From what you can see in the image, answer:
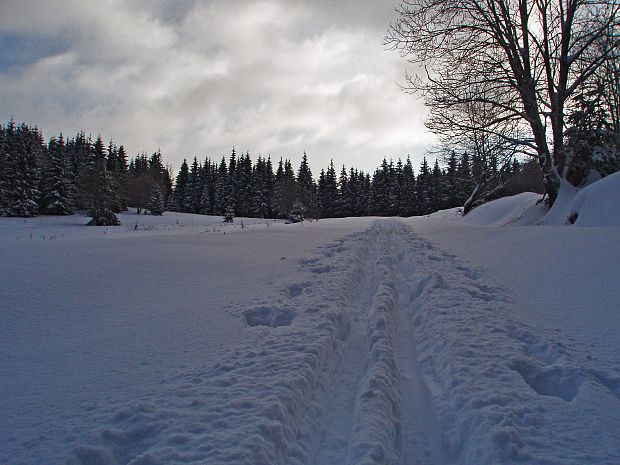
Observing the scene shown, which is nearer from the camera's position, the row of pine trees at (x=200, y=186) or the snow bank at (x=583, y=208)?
the snow bank at (x=583, y=208)

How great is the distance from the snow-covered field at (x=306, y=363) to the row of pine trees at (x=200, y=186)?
31.9 m

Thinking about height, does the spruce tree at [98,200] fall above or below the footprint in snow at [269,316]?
above

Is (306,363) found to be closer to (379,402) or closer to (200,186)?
(379,402)

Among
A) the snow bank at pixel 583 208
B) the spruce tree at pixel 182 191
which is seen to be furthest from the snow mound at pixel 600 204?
the spruce tree at pixel 182 191

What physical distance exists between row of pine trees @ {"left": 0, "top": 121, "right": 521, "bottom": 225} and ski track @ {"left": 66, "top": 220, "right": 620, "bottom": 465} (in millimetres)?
33912

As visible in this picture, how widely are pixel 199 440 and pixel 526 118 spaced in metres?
13.3

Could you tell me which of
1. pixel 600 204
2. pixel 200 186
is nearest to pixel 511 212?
pixel 600 204

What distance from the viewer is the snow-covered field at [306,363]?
2.15 m

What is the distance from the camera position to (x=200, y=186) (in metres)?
68.7

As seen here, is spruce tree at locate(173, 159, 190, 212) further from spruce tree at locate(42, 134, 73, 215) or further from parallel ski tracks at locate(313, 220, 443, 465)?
parallel ski tracks at locate(313, 220, 443, 465)

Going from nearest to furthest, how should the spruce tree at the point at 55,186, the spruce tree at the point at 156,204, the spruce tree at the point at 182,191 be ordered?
the spruce tree at the point at 55,186 < the spruce tree at the point at 156,204 < the spruce tree at the point at 182,191

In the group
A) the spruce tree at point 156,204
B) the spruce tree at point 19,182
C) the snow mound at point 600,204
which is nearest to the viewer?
the snow mound at point 600,204

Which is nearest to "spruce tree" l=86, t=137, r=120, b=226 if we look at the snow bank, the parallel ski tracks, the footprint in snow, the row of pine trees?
the row of pine trees

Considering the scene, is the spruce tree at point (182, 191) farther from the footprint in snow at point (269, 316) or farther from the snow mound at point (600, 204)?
the footprint in snow at point (269, 316)
